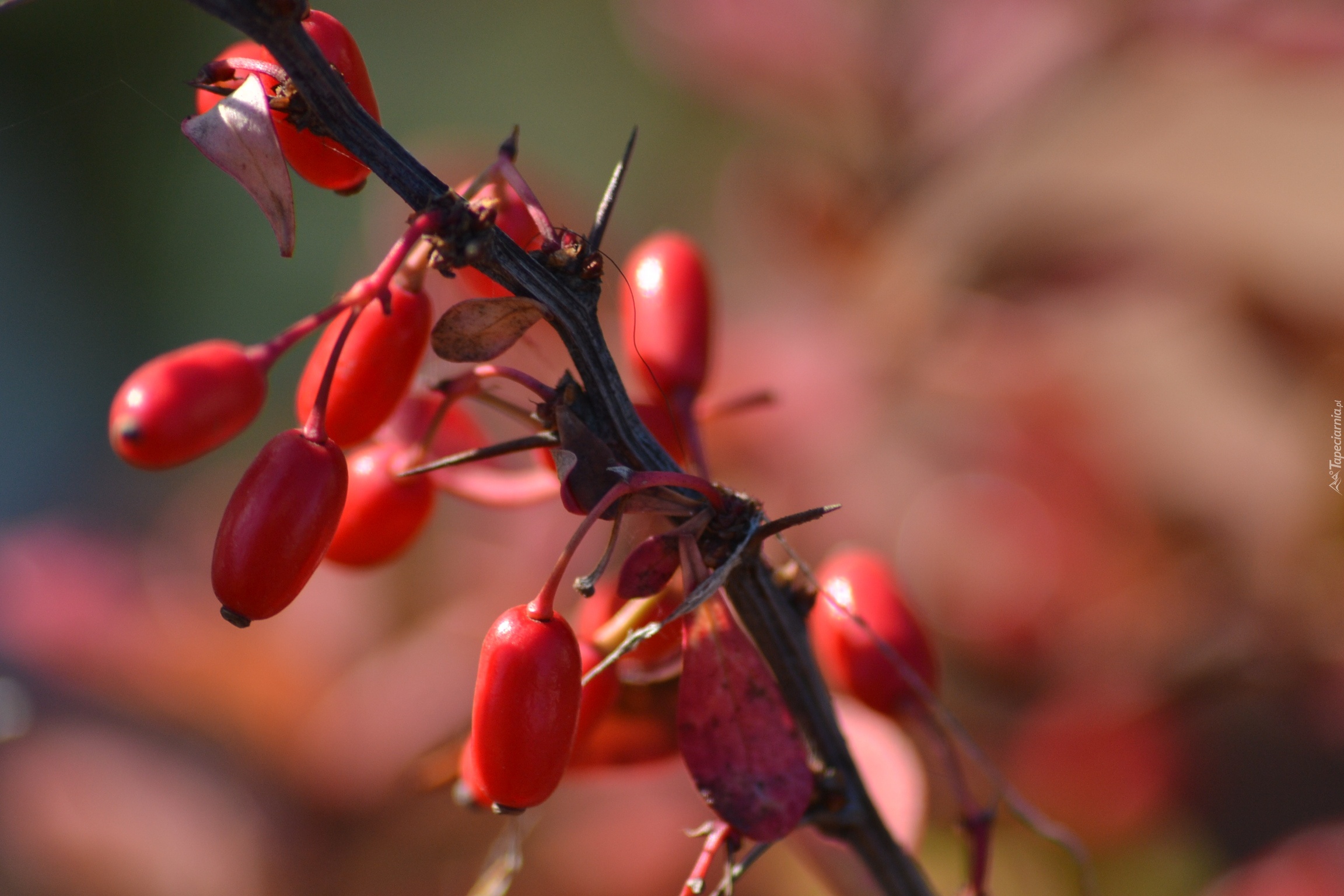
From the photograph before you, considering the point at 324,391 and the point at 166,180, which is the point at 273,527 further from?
the point at 166,180

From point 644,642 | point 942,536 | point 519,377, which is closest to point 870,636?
point 644,642

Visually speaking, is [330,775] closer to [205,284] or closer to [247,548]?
[247,548]

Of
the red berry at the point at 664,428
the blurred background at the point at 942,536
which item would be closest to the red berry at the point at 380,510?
the red berry at the point at 664,428

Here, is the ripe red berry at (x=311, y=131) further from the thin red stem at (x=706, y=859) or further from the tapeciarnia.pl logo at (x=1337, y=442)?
the tapeciarnia.pl logo at (x=1337, y=442)

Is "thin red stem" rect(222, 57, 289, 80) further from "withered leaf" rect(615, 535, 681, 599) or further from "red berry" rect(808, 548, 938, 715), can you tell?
"red berry" rect(808, 548, 938, 715)

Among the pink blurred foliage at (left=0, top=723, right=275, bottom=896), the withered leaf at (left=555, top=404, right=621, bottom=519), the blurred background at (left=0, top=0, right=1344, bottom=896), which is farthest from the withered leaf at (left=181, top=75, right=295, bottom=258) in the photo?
the pink blurred foliage at (left=0, top=723, right=275, bottom=896)
